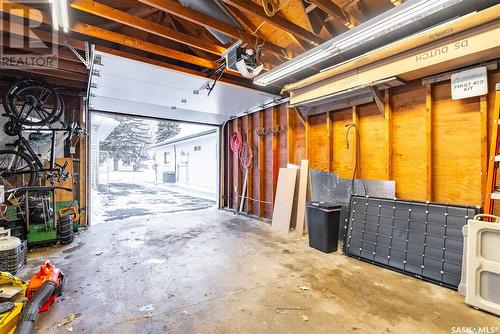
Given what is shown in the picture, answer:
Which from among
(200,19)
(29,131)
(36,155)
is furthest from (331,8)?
(29,131)

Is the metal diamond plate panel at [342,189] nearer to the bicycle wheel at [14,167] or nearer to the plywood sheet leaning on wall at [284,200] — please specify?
the plywood sheet leaning on wall at [284,200]

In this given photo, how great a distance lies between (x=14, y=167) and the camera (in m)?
4.23

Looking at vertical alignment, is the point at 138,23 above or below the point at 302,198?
above

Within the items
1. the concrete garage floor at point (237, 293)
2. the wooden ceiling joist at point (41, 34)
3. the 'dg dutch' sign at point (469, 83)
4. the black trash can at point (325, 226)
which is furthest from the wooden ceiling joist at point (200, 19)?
the concrete garage floor at point (237, 293)

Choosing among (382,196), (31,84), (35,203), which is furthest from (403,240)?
(31,84)

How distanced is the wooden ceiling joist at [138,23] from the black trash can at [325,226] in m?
2.78

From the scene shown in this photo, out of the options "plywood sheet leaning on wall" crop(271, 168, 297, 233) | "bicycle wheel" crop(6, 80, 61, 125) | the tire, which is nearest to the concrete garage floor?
the tire

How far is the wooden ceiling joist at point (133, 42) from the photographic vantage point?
2.85 meters

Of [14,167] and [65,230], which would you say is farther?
[14,167]

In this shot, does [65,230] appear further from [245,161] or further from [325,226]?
[325,226]

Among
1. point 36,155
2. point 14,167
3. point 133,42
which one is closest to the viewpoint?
point 133,42

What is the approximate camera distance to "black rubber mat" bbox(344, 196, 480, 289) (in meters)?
2.64

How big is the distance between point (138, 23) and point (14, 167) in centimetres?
354

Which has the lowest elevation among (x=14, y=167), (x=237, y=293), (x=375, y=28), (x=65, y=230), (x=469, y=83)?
(x=237, y=293)
